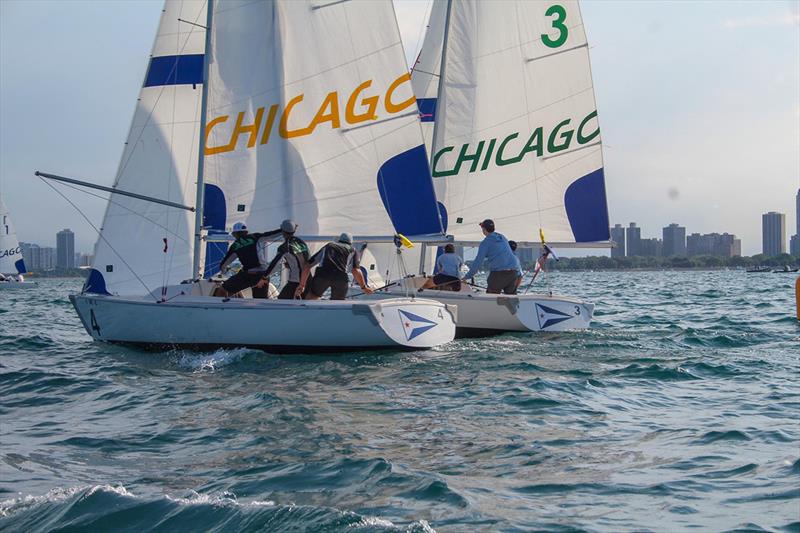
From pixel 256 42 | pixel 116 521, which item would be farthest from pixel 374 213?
pixel 116 521

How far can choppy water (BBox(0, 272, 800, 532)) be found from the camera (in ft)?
15.7

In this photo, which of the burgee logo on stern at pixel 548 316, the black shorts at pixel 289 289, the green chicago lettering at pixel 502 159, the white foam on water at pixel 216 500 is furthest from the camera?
the green chicago lettering at pixel 502 159

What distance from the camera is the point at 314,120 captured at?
13445mm

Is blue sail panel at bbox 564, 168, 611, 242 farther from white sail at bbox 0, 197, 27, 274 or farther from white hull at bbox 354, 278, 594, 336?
white sail at bbox 0, 197, 27, 274

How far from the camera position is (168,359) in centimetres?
1164

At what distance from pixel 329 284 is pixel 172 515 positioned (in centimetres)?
736

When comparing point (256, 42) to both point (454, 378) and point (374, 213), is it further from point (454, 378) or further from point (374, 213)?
point (454, 378)

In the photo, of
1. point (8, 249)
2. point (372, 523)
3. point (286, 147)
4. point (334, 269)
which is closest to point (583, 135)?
point (286, 147)

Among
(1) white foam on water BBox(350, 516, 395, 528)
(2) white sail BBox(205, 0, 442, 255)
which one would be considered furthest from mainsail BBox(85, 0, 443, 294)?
(1) white foam on water BBox(350, 516, 395, 528)

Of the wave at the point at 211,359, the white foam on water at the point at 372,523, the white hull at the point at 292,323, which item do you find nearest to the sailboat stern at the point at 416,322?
the white hull at the point at 292,323

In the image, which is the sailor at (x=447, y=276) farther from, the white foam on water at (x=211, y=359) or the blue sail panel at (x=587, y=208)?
the white foam on water at (x=211, y=359)

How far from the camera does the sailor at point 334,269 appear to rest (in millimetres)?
11992

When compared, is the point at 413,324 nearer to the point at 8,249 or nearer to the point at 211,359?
the point at 211,359

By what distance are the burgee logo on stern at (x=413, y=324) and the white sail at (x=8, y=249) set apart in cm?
4663
